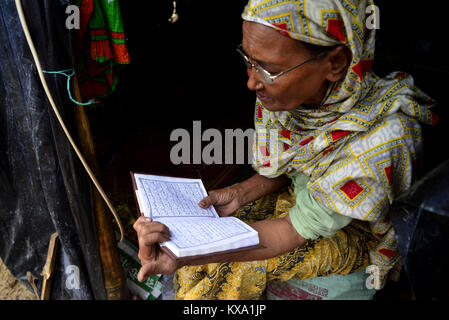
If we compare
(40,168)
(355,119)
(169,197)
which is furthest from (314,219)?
(40,168)

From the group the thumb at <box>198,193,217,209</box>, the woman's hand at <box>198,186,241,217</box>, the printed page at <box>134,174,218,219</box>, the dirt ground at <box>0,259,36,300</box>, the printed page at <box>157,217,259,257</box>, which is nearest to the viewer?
the printed page at <box>157,217,259,257</box>

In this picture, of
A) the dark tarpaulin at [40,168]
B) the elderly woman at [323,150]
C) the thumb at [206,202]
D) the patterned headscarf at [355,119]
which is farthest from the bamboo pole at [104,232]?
the patterned headscarf at [355,119]

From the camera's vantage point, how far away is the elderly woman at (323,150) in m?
1.03

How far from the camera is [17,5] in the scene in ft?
3.47

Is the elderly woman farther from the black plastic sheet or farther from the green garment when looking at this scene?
the black plastic sheet

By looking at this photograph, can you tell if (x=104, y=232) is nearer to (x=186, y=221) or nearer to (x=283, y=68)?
(x=186, y=221)

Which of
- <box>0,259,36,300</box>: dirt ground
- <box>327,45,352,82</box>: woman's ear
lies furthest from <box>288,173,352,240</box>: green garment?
<box>0,259,36,300</box>: dirt ground

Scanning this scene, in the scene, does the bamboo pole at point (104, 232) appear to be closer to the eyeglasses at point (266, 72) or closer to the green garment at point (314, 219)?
the eyeglasses at point (266, 72)

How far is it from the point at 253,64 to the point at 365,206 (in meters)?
0.61

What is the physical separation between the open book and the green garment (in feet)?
0.72

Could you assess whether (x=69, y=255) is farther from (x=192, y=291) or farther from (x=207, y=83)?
(x=207, y=83)

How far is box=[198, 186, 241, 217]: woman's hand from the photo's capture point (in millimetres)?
1521

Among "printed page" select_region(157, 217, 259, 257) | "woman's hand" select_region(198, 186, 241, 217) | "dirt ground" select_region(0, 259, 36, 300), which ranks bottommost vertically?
"dirt ground" select_region(0, 259, 36, 300)
